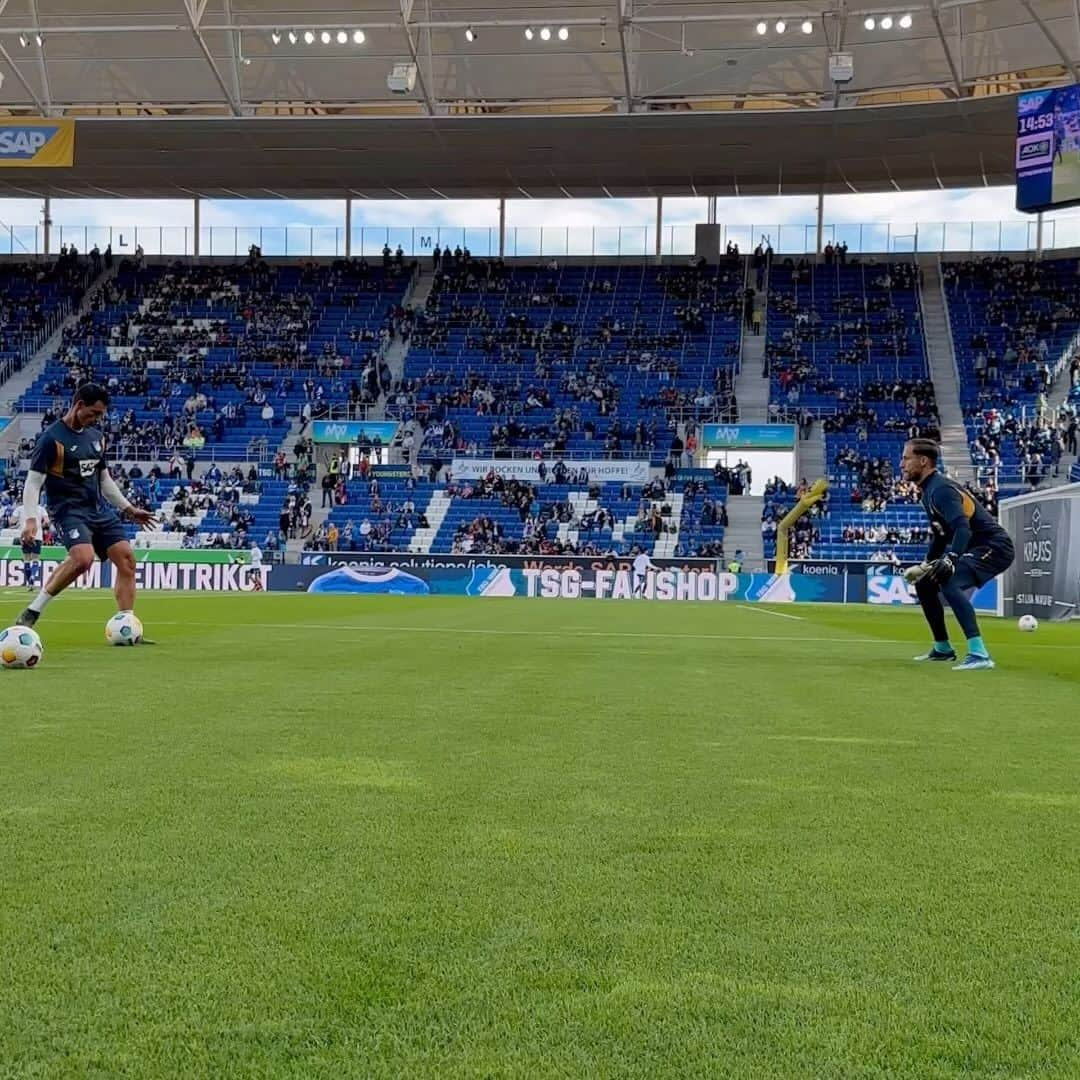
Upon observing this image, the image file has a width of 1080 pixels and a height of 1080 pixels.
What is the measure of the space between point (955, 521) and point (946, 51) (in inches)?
1268

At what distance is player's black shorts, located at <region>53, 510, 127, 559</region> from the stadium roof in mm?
30754

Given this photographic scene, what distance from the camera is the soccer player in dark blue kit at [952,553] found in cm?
1095

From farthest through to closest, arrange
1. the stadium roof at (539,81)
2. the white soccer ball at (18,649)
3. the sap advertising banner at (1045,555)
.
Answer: the stadium roof at (539,81), the sap advertising banner at (1045,555), the white soccer ball at (18,649)

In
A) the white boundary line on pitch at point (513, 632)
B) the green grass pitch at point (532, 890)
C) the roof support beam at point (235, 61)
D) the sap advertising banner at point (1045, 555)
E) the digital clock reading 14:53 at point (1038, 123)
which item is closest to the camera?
the green grass pitch at point (532, 890)

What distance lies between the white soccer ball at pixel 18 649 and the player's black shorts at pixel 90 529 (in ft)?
6.43

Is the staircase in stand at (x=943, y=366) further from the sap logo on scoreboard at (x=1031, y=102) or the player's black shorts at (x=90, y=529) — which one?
the player's black shorts at (x=90, y=529)

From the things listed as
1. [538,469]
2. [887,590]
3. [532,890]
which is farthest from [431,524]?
[532,890]

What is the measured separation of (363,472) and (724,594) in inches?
577

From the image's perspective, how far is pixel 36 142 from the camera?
40.5 m

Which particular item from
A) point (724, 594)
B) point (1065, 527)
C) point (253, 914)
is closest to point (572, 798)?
point (253, 914)

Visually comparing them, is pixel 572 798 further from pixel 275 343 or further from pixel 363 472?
pixel 275 343

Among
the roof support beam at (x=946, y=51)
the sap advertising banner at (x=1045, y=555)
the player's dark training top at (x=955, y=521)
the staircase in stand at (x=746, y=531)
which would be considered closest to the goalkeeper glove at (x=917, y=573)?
the player's dark training top at (x=955, y=521)

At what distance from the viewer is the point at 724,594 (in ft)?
120

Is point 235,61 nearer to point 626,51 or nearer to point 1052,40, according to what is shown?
point 626,51
